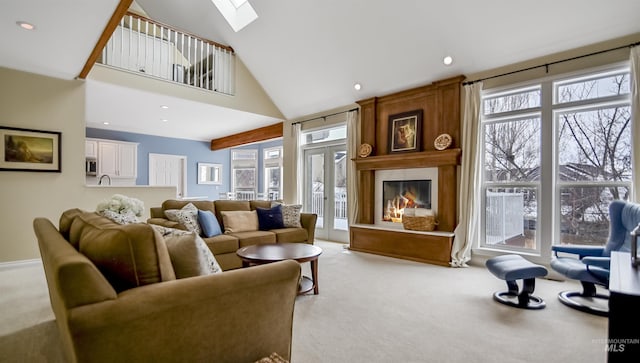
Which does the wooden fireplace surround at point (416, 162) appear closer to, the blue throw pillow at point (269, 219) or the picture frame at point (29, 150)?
the blue throw pillow at point (269, 219)

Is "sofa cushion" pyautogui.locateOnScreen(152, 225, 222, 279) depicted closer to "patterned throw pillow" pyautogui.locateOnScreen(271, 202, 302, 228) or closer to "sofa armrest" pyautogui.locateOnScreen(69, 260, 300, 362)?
"sofa armrest" pyautogui.locateOnScreen(69, 260, 300, 362)

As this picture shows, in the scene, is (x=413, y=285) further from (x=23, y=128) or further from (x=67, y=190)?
(x=23, y=128)

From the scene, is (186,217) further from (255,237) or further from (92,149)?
(92,149)

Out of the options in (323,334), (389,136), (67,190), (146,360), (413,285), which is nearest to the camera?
(146,360)

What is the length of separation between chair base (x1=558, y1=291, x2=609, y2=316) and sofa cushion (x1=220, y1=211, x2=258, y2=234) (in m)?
3.61

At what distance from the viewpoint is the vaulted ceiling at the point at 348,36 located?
313 cm

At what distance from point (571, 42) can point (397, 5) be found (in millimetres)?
2032

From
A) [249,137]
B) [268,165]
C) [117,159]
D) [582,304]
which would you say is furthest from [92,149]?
[582,304]

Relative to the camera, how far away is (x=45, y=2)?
2.60m

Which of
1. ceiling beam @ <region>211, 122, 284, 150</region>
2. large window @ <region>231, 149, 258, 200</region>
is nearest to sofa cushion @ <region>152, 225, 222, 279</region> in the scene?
ceiling beam @ <region>211, 122, 284, 150</region>

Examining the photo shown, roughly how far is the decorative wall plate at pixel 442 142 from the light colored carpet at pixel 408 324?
1842 millimetres

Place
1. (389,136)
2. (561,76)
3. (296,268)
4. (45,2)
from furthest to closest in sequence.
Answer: (389,136), (561,76), (45,2), (296,268)

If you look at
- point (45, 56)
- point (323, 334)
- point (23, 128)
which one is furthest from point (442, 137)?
point (23, 128)

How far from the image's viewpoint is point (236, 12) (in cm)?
546
